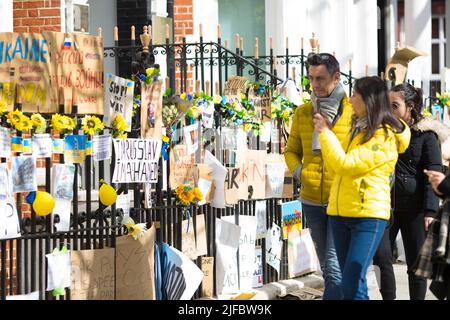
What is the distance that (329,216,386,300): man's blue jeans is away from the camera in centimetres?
683

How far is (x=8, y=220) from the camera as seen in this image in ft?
22.8

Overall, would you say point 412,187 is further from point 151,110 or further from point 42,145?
point 42,145

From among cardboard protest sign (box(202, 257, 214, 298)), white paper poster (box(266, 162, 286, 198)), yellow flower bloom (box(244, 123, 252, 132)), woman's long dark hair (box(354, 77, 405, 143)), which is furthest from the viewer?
white paper poster (box(266, 162, 286, 198))

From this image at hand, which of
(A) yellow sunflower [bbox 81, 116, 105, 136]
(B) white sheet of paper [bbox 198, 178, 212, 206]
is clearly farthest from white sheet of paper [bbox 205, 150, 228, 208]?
(A) yellow sunflower [bbox 81, 116, 105, 136]

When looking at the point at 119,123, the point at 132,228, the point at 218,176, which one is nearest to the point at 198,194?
the point at 218,176

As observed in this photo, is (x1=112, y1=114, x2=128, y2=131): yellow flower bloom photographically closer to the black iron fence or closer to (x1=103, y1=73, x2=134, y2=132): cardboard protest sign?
(x1=103, y1=73, x2=134, y2=132): cardboard protest sign

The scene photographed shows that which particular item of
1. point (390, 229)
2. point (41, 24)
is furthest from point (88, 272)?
point (41, 24)

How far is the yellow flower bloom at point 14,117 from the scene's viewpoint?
23.0 feet

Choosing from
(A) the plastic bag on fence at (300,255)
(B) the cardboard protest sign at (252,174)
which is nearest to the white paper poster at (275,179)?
(B) the cardboard protest sign at (252,174)

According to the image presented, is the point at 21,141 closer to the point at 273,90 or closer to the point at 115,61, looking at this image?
the point at 273,90

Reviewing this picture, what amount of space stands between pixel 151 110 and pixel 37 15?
4.14 meters

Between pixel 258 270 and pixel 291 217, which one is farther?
pixel 291 217

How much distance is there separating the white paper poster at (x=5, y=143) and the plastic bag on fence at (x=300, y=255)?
3674 mm

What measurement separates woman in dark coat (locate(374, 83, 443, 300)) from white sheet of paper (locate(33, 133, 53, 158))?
2.60m
